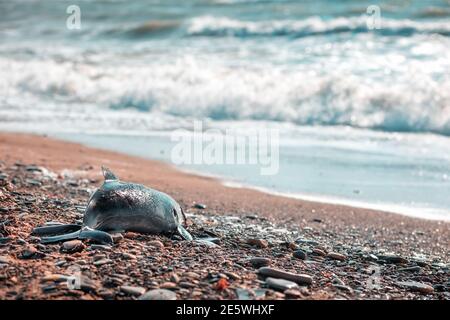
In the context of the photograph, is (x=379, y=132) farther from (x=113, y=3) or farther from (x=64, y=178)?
(x=113, y=3)

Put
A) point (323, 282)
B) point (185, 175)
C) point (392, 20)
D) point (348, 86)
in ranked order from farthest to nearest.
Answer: point (392, 20) → point (348, 86) → point (185, 175) → point (323, 282)

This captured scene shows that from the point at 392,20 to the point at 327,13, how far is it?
2084 millimetres

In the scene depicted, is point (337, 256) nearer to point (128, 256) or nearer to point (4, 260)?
point (128, 256)

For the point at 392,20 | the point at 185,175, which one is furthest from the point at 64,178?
the point at 392,20

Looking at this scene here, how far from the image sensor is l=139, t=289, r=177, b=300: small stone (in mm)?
3307

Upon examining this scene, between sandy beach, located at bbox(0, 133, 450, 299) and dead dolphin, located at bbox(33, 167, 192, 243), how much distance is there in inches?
3.6

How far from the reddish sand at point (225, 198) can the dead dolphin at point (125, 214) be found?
1582 mm

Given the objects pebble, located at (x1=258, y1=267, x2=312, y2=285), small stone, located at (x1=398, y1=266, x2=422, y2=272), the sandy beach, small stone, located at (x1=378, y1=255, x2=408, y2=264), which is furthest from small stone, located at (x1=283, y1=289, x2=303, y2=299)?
small stone, located at (x1=378, y1=255, x2=408, y2=264)

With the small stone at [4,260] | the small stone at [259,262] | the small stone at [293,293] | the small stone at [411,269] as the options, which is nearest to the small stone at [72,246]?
the small stone at [4,260]

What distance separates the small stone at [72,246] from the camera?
389cm

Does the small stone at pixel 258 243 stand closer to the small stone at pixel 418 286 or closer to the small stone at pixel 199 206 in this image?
the small stone at pixel 418 286

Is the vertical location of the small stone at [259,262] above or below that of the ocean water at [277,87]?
below

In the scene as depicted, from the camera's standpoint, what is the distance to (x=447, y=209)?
20.9ft

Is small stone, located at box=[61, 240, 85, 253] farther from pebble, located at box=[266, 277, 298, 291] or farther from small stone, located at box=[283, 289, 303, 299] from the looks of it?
small stone, located at box=[283, 289, 303, 299]
